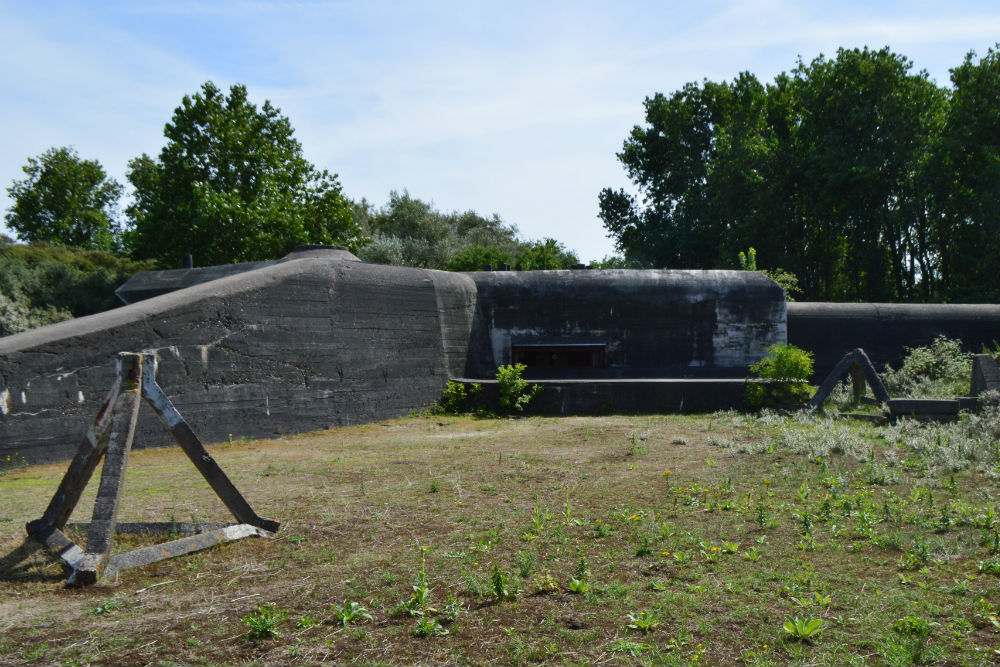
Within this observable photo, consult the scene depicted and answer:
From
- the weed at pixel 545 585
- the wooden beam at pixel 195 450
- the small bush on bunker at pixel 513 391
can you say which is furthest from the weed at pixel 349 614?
the small bush on bunker at pixel 513 391

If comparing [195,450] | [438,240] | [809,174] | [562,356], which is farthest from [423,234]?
[195,450]

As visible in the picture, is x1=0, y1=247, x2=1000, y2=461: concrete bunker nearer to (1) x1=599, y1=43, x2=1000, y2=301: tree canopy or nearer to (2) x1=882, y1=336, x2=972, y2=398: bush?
(2) x1=882, y1=336, x2=972, y2=398: bush

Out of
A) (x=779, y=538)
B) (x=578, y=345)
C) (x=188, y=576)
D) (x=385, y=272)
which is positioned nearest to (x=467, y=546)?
Answer: (x=188, y=576)

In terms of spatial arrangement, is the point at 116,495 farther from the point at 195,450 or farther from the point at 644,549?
the point at 644,549

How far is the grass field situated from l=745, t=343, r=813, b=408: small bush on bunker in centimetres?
393

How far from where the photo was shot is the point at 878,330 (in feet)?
47.8

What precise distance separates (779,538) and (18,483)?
617cm

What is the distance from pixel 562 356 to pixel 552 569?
32.9 feet

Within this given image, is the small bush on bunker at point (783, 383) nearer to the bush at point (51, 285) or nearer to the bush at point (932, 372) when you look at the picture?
the bush at point (932, 372)

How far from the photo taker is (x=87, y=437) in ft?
14.0

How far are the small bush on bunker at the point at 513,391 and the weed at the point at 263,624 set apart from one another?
26.6ft

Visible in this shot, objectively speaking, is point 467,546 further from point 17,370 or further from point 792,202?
point 792,202

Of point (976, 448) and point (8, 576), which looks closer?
point (8, 576)

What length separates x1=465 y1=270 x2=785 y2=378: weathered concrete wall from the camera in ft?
44.5
